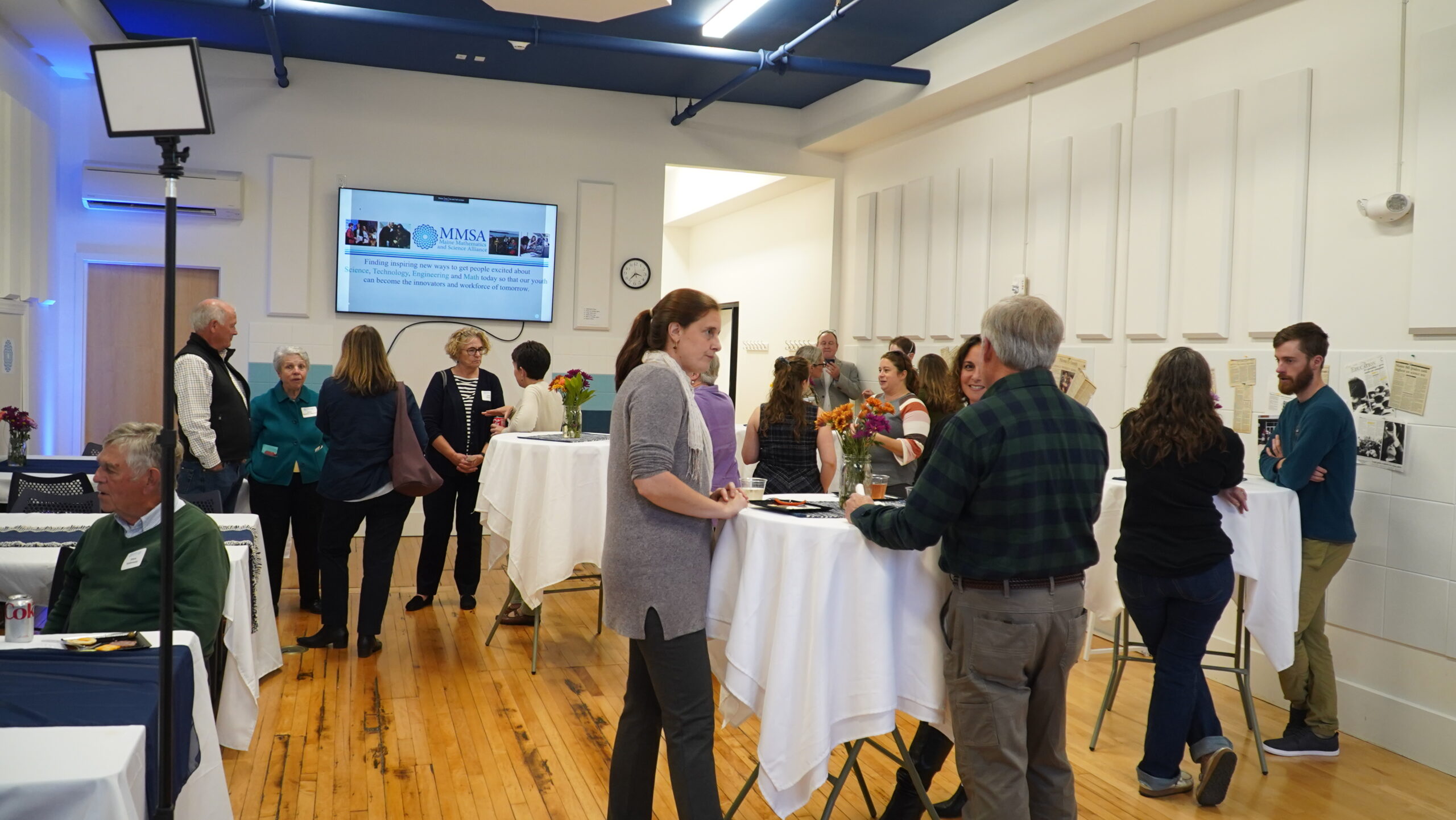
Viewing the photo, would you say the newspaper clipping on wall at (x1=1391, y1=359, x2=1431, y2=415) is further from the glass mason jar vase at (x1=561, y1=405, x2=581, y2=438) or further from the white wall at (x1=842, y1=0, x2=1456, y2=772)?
the glass mason jar vase at (x1=561, y1=405, x2=581, y2=438)

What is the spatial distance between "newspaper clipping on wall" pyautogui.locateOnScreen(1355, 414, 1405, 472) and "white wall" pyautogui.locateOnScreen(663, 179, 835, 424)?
17.6 feet

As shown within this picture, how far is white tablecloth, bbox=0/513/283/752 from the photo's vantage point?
338 centimetres

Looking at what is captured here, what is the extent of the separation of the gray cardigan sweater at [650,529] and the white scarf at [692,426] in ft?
0.06

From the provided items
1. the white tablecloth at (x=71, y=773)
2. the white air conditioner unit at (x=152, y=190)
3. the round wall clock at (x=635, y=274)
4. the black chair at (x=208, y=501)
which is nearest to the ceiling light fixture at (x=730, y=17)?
the round wall clock at (x=635, y=274)

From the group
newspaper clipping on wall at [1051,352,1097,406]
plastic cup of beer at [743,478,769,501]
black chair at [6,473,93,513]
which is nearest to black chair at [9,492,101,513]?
black chair at [6,473,93,513]

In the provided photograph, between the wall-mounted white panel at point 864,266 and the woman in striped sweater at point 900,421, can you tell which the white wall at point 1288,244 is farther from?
the wall-mounted white panel at point 864,266

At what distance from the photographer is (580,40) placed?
6688 mm

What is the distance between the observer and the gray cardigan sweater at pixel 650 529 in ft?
8.08

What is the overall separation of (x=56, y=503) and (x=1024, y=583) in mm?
4319

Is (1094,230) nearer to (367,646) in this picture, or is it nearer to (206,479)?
(367,646)

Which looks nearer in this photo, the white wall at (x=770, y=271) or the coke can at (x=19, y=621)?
the coke can at (x=19, y=621)

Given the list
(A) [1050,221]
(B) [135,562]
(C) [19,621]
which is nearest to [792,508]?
(B) [135,562]

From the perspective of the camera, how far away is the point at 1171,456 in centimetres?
336

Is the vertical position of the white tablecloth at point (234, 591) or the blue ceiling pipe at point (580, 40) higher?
the blue ceiling pipe at point (580, 40)
